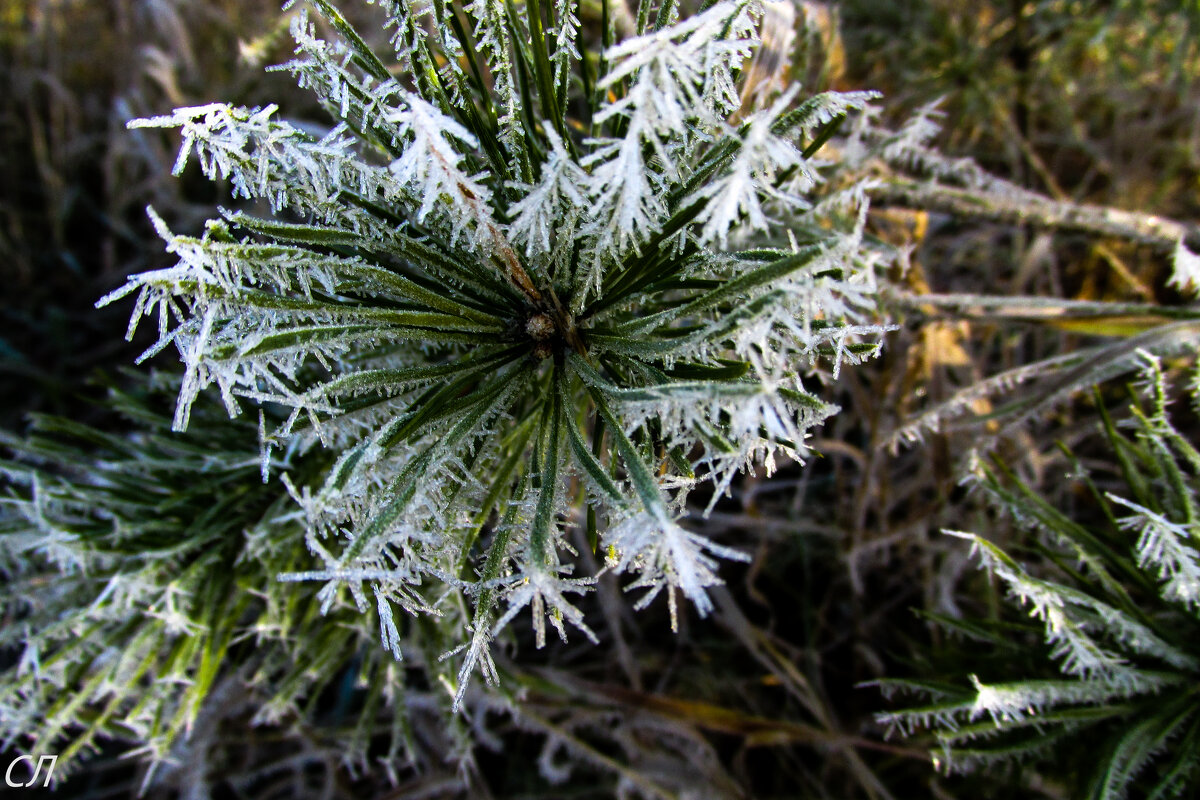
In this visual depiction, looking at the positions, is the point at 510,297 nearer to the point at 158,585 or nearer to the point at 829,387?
the point at 158,585

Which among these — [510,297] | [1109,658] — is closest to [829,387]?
[1109,658]

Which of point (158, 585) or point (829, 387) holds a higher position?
point (829, 387)

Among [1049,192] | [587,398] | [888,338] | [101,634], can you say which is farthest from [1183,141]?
[101,634]

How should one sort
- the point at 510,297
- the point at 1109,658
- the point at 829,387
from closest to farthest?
the point at 510,297, the point at 1109,658, the point at 829,387

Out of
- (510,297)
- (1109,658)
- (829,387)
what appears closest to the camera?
(510,297)

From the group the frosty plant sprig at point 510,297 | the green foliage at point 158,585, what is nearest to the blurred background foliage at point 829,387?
the green foliage at point 158,585

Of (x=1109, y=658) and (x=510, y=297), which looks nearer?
(x=510, y=297)

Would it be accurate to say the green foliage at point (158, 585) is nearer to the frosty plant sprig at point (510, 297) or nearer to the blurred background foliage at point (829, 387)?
the blurred background foliage at point (829, 387)
